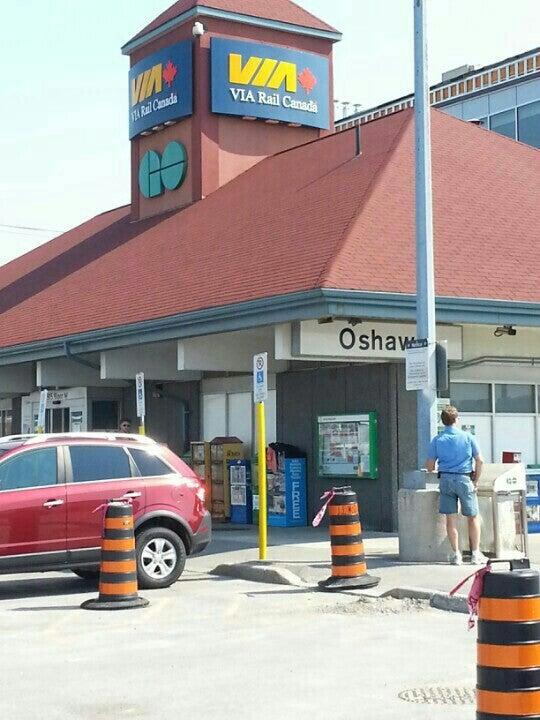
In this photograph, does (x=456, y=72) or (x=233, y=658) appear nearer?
(x=233, y=658)

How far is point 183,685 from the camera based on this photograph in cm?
860

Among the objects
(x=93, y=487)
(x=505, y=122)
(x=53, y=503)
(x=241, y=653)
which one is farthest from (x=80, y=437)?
(x=505, y=122)

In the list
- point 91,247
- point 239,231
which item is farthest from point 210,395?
point 91,247

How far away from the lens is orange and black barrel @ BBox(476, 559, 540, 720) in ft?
18.8

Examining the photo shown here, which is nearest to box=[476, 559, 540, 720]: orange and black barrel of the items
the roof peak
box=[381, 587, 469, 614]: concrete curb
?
box=[381, 587, 469, 614]: concrete curb

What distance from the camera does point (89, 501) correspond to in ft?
45.0

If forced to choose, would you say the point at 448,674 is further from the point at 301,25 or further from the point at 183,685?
the point at 301,25

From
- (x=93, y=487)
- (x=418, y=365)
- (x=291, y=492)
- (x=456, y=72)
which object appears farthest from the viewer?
(x=456, y=72)

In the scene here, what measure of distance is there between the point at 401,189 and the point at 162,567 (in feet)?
29.6

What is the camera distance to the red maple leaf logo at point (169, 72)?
2883 centimetres

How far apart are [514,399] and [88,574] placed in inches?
359

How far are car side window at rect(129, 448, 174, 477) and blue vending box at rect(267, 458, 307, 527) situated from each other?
298 inches

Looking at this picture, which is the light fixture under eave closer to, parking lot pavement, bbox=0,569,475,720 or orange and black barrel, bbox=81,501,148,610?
parking lot pavement, bbox=0,569,475,720

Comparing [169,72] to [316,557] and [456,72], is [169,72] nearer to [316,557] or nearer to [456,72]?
[316,557]
